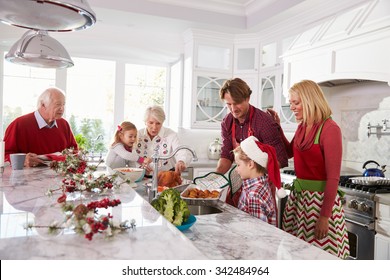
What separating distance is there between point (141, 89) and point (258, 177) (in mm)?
3474

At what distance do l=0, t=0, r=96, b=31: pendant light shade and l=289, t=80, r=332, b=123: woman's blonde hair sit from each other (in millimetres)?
1147

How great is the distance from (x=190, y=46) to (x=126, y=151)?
7.36 feet

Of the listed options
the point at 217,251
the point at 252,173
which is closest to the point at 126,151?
the point at 252,173

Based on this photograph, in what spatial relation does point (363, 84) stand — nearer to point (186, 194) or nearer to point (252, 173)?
point (252, 173)

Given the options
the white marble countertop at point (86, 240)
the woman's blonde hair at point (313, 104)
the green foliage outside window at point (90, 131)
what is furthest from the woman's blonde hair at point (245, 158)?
the green foliage outside window at point (90, 131)

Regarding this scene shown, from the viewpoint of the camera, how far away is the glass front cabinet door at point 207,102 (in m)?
4.43

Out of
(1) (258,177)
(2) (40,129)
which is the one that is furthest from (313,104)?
(2) (40,129)

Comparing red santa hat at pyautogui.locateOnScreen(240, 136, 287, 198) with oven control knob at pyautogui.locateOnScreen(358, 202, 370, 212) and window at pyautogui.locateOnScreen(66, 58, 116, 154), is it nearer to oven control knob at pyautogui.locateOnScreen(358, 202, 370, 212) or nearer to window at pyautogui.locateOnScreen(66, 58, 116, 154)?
oven control knob at pyautogui.locateOnScreen(358, 202, 370, 212)

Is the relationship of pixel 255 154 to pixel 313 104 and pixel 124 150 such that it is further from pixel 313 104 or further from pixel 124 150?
pixel 124 150

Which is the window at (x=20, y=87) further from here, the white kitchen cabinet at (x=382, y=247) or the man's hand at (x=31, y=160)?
the white kitchen cabinet at (x=382, y=247)

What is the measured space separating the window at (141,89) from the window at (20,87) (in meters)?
1.04

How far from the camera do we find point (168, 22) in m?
3.99

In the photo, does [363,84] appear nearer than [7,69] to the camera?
Yes

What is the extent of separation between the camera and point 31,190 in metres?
1.34
